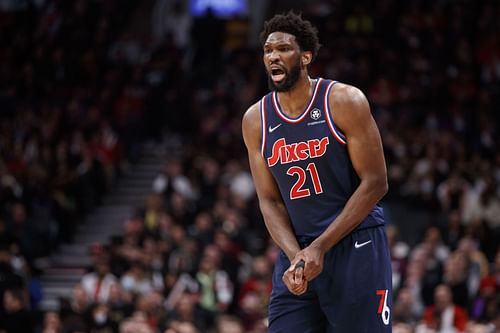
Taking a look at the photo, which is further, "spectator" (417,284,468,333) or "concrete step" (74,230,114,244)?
"concrete step" (74,230,114,244)

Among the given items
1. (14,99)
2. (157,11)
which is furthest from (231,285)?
(157,11)

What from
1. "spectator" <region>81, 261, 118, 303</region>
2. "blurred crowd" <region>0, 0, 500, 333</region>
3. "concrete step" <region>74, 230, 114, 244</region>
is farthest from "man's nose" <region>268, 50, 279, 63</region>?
"concrete step" <region>74, 230, 114, 244</region>

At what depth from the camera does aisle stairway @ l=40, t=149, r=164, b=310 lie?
17.0 m

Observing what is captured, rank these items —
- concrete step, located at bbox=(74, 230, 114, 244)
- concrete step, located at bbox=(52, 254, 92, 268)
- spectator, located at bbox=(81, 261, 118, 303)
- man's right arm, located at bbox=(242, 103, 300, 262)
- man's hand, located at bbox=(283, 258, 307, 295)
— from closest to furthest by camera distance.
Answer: man's hand, located at bbox=(283, 258, 307, 295) → man's right arm, located at bbox=(242, 103, 300, 262) → spectator, located at bbox=(81, 261, 118, 303) → concrete step, located at bbox=(52, 254, 92, 268) → concrete step, located at bbox=(74, 230, 114, 244)

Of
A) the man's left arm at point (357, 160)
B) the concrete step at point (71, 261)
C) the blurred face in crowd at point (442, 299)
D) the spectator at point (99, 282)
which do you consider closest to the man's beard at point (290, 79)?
the man's left arm at point (357, 160)

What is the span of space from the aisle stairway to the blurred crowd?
262mm

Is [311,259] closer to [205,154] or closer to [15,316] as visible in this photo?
[15,316]

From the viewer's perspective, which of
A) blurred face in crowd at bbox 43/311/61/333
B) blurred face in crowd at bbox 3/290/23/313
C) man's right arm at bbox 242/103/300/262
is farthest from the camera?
blurred face in crowd at bbox 3/290/23/313

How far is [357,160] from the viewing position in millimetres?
5117

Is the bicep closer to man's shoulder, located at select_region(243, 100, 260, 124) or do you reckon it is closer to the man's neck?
man's shoulder, located at select_region(243, 100, 260, 124)

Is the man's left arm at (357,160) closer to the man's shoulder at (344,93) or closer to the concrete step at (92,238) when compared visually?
the man's shoulder at (344,93)

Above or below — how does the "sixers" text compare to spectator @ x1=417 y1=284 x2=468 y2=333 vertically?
above

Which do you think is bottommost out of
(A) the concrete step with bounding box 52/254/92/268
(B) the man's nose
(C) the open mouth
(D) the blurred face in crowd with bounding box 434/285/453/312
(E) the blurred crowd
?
(A) the concrete step with bounding box 52/254/92/268

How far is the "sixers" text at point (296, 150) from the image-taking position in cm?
516
